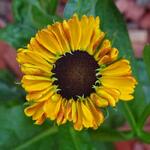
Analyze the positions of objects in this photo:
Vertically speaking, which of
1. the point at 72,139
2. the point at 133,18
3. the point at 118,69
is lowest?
the point at 133,18

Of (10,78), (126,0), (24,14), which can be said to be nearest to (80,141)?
(24,14)

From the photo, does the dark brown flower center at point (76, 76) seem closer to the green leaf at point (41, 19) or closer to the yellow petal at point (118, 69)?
the yellow petal at point (118, 69)

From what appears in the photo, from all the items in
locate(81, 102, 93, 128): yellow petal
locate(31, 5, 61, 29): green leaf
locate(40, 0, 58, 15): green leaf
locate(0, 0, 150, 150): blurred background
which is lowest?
locate(0, 0, 150, 150): blurred background

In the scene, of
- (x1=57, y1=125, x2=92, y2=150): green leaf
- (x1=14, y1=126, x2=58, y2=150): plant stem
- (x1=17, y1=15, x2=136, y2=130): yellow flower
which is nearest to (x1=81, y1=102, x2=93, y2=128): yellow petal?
(x1=17, y1=15, x2=136, y2=130): yellow flower

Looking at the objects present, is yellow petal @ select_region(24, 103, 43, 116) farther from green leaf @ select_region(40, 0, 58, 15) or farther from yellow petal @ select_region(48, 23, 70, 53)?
green leaf @ select_region(40, 0, 58, 15)

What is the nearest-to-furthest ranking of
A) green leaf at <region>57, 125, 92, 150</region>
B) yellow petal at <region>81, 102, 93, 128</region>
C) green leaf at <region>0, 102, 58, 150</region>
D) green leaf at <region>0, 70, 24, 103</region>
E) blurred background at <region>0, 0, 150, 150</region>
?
yellow petal at <region>81, 102, 93, 128</region>
green leaf at <region>57, 125, 92, 150</region>
green leaf at <region>0, 102, 58, 150</region>
green leaf at <region>0, 70, 24, 103</region>
blurred background at <region>0, 0, 150, 150</region>

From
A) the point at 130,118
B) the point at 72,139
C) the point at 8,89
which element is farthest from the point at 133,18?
the point at 72,139

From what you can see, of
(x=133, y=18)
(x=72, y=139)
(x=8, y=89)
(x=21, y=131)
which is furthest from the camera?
(x=133, y=18)

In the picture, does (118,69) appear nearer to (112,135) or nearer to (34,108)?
(34,108)
